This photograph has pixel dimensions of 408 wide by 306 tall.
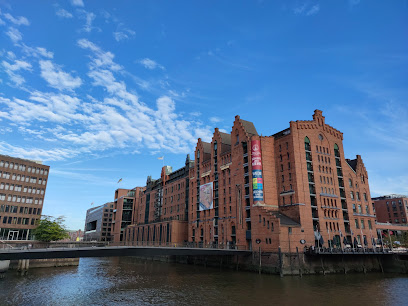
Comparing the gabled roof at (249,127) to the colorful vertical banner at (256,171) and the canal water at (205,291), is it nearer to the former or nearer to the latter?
the colorful vertical banner at (256,171)

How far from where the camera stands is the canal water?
3956 centimetres

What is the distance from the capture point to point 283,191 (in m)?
80.0

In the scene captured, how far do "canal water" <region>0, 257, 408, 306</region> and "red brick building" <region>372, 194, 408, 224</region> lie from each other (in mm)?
126515

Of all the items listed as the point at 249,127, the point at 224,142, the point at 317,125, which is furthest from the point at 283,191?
the point at 224,142

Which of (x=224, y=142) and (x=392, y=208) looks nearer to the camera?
(x=224, y=142)

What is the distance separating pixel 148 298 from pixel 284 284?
25059 millimetres

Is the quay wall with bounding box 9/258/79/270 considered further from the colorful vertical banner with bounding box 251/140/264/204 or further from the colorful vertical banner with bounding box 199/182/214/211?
the colorful vertical banner with bounding box 251/140/264/204

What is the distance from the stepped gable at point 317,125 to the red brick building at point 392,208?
100m

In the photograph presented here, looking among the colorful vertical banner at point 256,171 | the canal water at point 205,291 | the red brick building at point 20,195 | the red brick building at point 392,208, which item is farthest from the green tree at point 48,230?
the red brick building at point 392,208

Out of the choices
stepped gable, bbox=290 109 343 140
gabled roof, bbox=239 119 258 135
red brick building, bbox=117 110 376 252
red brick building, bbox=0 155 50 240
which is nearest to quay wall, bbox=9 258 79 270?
red brick building, bbox=0 155 50 240

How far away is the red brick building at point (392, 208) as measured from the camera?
162 metres

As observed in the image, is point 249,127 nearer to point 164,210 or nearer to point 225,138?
point 225,138

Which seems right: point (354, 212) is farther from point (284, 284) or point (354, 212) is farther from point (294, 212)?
point (284, 284)

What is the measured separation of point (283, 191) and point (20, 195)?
96.2m
